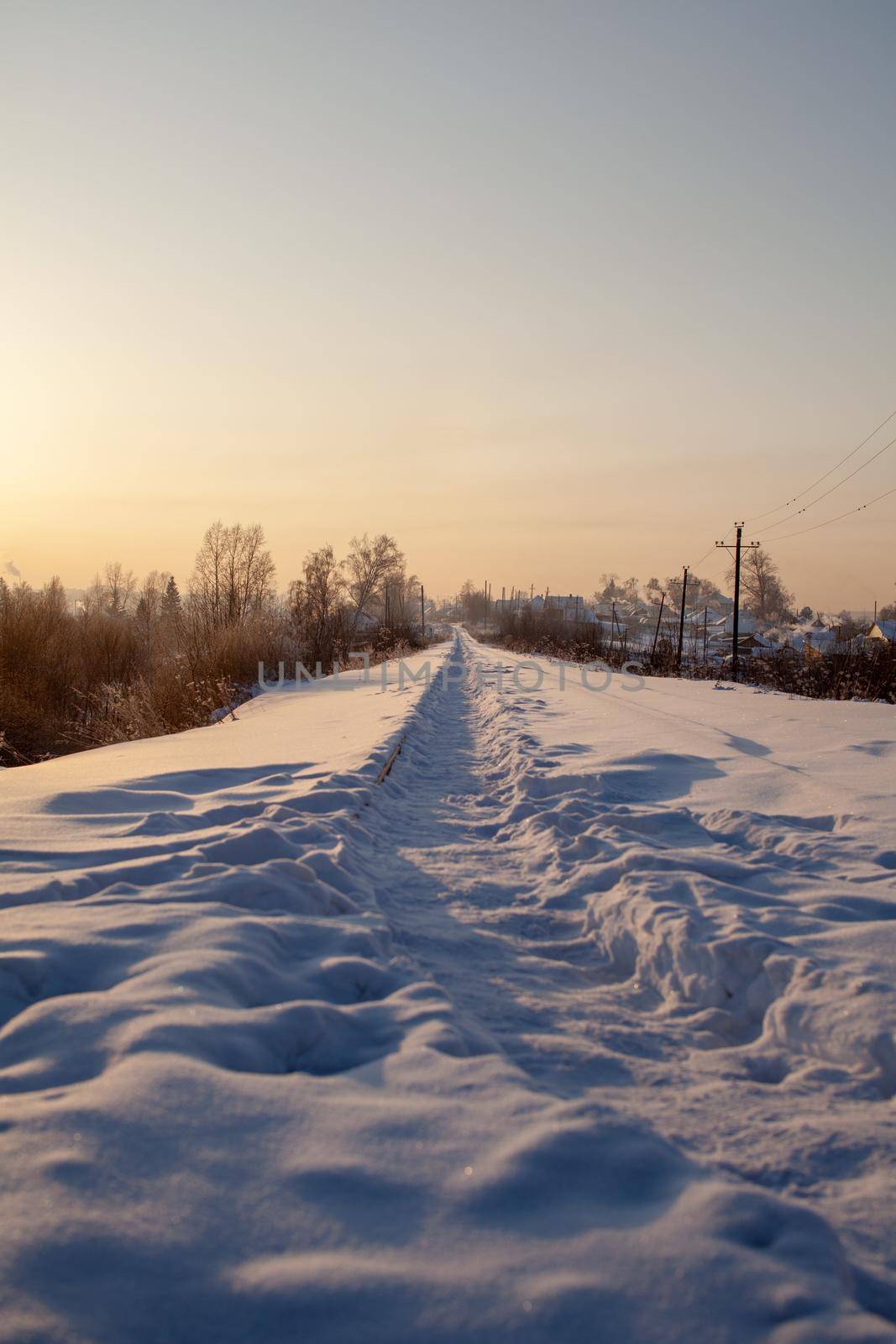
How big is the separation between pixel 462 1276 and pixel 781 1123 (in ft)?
3.43

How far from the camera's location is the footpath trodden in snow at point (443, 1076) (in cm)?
134

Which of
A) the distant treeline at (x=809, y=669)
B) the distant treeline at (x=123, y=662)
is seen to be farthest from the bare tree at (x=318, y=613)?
the distant treeline at (x=809, y=669)

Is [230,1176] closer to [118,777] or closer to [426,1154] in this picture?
[426,1154]

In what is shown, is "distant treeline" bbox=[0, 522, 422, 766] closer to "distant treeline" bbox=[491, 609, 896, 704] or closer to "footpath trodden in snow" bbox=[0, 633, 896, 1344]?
"footpath trodden in snow" bbox=[0, 633, 896, 1344]

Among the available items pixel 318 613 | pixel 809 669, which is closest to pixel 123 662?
pixel 318 613

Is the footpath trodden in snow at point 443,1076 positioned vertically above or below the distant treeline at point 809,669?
below

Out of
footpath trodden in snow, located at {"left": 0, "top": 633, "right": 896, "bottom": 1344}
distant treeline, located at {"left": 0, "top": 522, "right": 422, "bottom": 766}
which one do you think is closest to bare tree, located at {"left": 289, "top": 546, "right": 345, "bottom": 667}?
distant treeline, located at {"left": 0, "top": 522, "right": 422, "bottom": 766}

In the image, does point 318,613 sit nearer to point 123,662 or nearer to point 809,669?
point 123,662

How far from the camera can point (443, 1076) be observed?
1981mm

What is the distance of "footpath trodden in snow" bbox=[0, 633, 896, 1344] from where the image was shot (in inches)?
52.9

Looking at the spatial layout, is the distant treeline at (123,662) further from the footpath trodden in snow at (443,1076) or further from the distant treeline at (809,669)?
the distant treeline at (809,669)

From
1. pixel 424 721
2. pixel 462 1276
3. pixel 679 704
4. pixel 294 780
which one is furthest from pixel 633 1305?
pixel 679 704

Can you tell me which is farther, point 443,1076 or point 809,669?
point 809,669

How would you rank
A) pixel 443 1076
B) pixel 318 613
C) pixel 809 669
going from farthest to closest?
pixel 318 613 → pixel 809 669 → pixel 443 1076
